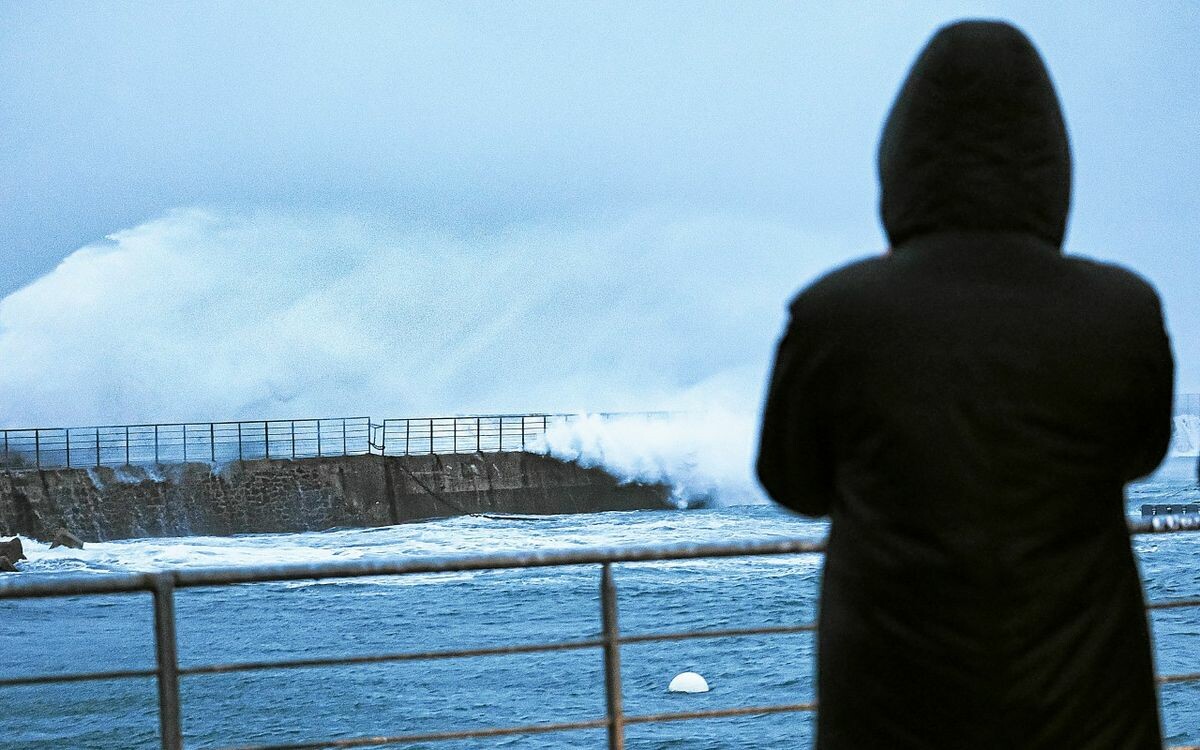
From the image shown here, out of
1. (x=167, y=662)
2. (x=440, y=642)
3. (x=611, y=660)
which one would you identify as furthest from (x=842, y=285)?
(x=440, y=642)

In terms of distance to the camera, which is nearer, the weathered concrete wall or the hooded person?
the hooded person

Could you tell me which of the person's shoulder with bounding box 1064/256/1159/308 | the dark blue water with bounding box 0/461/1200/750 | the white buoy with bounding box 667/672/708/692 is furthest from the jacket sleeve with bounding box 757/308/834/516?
the white buoy with bounding box 667/672/708/692

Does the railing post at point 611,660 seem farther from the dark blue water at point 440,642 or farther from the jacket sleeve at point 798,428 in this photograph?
the dark blue water at point 440,642

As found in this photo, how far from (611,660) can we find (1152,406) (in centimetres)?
175

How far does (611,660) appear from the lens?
3.08m

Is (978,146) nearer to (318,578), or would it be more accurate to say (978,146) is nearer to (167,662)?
(318,578)

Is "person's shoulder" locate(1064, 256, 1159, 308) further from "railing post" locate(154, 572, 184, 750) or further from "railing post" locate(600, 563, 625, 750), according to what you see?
"railing post" locate(154, 572, 184, 750)

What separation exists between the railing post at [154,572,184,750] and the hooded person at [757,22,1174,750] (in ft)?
5.56

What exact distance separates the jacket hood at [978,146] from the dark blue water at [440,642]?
1963cm

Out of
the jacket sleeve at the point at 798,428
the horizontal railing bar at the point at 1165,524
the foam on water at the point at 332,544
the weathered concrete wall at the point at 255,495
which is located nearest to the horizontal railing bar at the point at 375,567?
the horizontal railing bar at the point at 1165,524

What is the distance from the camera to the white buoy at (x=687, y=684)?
36.6m

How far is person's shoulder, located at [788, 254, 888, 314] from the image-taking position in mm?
1520

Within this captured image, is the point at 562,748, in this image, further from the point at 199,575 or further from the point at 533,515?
the point at 199,575

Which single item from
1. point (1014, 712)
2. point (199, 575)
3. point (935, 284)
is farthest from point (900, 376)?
point (199, 575)
